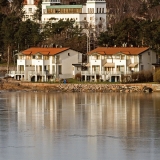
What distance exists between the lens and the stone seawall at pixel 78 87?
44156 millimetres

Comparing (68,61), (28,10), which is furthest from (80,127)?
(28,10)

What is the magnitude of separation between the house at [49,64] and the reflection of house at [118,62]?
1.08 m

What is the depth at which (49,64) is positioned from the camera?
49969 millimetres

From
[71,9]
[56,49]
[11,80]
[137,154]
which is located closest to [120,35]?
[56,49]

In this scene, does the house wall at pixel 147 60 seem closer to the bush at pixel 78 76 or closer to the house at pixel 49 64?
the bush at pixel 78 76

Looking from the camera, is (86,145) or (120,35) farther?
(120,35)

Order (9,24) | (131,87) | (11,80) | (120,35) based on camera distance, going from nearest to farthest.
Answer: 1. (131,87)
2. (11,80)
3. (120,35)
4. (9,24)

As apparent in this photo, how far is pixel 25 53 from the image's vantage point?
5078cm

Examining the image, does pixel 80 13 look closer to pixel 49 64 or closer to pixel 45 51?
pixel 45 51

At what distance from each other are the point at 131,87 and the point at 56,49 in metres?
7.30

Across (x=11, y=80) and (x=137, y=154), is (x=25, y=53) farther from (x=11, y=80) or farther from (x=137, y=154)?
(x=137, y=154)

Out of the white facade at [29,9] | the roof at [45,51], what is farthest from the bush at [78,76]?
the white facade at [29,9]

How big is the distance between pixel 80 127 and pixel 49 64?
20365 millimetres

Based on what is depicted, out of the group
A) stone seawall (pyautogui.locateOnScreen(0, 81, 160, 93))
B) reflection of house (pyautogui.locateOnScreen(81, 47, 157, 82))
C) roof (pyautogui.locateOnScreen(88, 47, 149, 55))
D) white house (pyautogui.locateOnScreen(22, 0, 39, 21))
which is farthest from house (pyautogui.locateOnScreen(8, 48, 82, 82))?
white house (pyautogui.locateOnScreen(22, 0, 39, 21))
